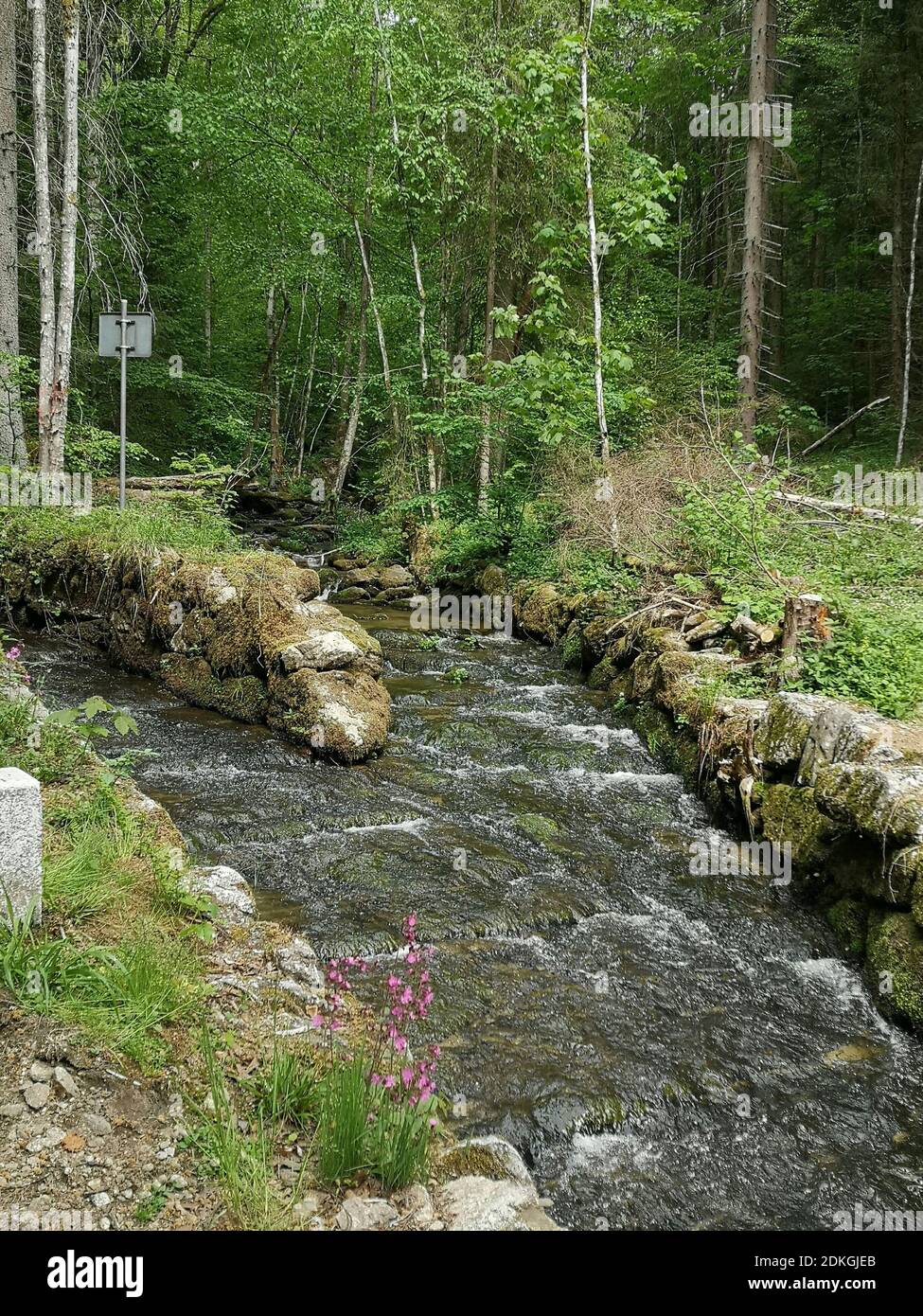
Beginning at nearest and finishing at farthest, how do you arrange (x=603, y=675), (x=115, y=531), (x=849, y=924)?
(x=849, y=924) → (x=603, y=675) → (x=115, y=531)

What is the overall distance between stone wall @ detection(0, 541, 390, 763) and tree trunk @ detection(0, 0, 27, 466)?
2.38 metres

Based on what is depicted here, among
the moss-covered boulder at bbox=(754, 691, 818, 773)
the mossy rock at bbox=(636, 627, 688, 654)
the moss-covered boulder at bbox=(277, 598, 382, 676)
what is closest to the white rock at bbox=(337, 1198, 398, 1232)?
the moss-covered boulder at bbox=(754, 691, 818, 773)

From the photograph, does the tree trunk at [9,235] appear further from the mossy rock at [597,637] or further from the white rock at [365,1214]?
the white rock at [365,1214]

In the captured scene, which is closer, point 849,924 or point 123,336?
point 849,924

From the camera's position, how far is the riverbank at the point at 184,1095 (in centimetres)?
242

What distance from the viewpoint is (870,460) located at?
18.3 meters

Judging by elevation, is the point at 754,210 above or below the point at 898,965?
above

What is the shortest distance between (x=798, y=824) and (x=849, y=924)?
2.85 ft

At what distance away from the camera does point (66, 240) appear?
11508mm

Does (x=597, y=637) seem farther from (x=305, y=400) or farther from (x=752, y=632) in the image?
(x=305, y=400)

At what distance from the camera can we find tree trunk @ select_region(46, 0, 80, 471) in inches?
445

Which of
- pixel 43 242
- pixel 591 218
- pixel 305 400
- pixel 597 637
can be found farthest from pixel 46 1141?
pixel 305 400

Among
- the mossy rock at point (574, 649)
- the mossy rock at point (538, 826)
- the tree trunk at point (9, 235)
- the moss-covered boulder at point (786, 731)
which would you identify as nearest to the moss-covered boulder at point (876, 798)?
the moss-covered boulder at point (786, 731)

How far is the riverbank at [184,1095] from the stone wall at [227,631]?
389 centimetres
